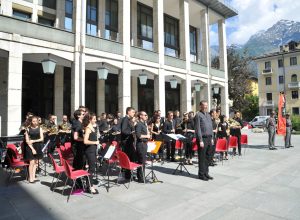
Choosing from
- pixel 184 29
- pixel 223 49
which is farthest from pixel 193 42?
pixel 184 29

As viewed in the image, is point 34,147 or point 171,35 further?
point 171,35

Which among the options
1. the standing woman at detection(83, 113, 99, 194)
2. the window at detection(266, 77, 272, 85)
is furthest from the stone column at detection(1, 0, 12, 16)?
the window at detection(266, 77, 272, 85)

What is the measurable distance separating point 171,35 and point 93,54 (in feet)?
42.3

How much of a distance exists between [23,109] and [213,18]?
20.4m

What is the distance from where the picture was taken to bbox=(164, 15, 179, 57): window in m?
26.0

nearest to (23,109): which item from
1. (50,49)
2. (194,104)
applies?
(50,49)

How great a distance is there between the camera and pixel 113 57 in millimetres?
17000

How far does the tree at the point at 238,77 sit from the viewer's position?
1480 inches

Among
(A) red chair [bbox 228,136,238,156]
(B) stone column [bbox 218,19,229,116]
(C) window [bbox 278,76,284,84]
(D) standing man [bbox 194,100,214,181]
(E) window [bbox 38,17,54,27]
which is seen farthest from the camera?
(C) window [bbox 278,76,284,84]

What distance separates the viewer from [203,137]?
7.94m

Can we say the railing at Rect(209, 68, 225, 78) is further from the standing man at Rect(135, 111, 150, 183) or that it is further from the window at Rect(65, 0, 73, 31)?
the standing man at Rect(135, 111, 150, 183)

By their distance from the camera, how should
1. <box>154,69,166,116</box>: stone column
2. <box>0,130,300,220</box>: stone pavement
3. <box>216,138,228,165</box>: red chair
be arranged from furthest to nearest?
1. <box>154,69,166,116</box>: stone column
2. <box>216,138,228,165</box>: red chair
3. <box>0,130,300,220</box>: stone pavement

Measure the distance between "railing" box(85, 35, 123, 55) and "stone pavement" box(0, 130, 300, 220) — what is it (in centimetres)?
960

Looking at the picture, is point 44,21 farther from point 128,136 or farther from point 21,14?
point 128,136
